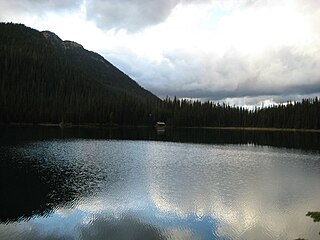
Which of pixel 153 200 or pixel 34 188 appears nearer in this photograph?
pixel 153 200

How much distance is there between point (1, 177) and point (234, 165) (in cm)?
3986

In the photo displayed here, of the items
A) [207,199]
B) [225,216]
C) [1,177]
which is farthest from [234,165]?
[1,177]

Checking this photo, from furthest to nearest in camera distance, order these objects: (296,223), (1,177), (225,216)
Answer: (1,177)
(225,216)
(296,223)

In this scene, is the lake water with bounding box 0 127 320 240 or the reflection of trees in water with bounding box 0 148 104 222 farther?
the reflection of trees in water with bounding box 0 148 104 222

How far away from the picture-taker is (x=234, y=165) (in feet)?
221

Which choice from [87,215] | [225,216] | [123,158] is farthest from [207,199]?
[123,158]

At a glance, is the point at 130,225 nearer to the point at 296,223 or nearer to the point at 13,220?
the point at 13,220

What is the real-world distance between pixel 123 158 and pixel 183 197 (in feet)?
112

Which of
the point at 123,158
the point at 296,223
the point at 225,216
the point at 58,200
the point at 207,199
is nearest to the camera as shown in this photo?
the point at 296,223

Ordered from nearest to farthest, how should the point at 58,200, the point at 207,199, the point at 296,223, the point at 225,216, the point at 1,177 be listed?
1. the point at 296,223
2. the point at 225,216
3. the point at 58,200
4. the point at 207,199
5. the point at 1,177

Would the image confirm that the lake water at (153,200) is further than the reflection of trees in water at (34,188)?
No

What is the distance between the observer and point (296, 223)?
31.4 m

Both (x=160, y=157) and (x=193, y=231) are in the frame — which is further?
(x=160, y=157)

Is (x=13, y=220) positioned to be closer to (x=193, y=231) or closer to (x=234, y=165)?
(x=193, y=231)
